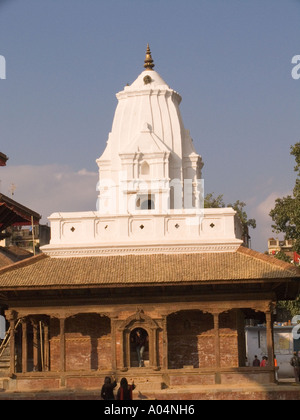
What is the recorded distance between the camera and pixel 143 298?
33.1 metres

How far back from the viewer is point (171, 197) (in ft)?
129

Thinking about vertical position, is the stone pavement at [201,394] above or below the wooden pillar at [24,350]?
below

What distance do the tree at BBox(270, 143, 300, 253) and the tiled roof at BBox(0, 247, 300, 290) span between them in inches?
249

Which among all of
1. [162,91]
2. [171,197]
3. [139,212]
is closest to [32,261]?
[139,212]

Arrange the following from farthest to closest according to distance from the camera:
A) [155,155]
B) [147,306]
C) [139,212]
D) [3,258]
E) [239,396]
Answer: [3,258] < [155,155] < [139,212] < [147,306] < [239,396]

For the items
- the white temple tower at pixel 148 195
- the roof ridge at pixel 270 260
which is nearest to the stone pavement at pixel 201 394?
the roof ridge at pixel 270 260

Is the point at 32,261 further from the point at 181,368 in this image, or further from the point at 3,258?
the point at 3,258

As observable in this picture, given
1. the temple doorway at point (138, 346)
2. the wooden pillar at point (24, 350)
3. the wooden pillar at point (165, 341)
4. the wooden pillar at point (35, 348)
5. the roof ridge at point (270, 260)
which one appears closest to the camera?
the roof ridge at point (270, 260)

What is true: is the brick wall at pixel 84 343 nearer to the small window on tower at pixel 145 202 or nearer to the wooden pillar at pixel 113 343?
the wooden pillar at pixel 113 343

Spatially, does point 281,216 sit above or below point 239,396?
above

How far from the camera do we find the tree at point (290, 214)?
131 feet

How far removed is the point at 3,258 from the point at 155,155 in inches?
432

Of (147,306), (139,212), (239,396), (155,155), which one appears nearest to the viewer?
(239,396)

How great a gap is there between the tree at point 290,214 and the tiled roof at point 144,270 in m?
6.33
